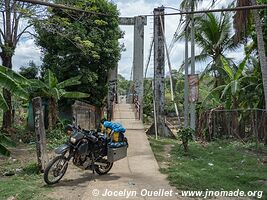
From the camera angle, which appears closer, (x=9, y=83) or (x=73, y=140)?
(x=73, y=140)

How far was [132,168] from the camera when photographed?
28.6 feet

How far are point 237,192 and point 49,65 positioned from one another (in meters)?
13.6

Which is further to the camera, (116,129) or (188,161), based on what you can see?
(188,161)

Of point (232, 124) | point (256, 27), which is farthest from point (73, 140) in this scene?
point (232, 124)

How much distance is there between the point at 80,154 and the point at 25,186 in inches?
48.3

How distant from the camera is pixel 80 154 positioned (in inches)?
279

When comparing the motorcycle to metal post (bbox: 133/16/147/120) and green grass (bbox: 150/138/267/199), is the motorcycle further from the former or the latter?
metal post (bbox: 133/16/147/120)

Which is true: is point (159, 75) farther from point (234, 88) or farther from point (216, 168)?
point (216, 168)

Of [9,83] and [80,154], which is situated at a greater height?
[9,83]

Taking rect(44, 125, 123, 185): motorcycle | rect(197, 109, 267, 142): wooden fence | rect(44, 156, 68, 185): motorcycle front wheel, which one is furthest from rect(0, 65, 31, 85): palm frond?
rect(197, 109, 267, 142): wooden fence

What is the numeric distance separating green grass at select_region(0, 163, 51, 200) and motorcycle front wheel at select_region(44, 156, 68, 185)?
0.62ft

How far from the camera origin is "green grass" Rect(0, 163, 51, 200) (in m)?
6.15

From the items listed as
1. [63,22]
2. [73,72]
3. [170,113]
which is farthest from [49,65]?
[170,113]

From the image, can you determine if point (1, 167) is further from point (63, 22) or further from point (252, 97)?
point (252, 97)
